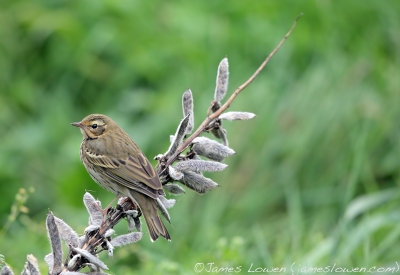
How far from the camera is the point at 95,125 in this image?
352 cm

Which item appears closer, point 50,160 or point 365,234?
point 365,234

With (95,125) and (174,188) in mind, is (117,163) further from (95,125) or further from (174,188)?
(174,188)

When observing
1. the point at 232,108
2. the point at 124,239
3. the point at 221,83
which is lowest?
the point at 124,239

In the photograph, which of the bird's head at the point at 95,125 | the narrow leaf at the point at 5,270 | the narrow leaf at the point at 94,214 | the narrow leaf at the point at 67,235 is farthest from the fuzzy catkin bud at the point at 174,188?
the bird's head at the point at 95,125

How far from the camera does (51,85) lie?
22.4ft

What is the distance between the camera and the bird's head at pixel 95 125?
11.4 feet

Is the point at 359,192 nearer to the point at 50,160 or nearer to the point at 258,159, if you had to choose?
Answer: the point at 258,159

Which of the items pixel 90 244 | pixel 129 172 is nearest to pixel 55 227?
pixel 90 244

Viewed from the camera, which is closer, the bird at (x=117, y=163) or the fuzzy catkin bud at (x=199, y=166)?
the fuzzy catkin bud at (x=199, y=166)

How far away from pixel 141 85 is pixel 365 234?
3.46 metres

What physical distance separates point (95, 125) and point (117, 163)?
1.05 feet

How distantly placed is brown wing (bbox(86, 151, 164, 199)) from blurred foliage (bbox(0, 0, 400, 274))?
663 millimetres

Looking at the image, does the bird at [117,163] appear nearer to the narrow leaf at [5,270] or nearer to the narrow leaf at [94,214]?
the narrow leaf at [94,214]

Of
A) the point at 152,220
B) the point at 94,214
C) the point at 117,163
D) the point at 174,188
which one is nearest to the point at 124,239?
the point at 94,214
